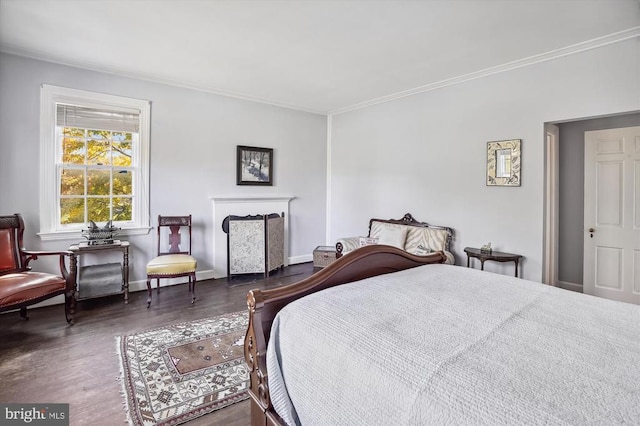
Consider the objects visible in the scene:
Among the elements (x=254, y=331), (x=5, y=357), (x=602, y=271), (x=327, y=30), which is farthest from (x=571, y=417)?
(x=602, y=271)

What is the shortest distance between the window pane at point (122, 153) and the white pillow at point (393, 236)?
3.52 metres

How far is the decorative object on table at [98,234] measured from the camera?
3.72 m

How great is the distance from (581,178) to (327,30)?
3.76m

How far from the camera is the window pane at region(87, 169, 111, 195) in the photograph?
13.1ft

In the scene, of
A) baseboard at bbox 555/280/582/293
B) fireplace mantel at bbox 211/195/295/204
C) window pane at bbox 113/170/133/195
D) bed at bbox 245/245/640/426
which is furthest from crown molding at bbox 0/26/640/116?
baseboard at bbox 555/280/582/293

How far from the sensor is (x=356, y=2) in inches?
99.4

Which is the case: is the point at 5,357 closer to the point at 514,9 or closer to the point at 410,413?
the point at 410,413

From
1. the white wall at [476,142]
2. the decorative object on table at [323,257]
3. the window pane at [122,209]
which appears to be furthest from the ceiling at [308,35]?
the decorative object on table at [323,257]

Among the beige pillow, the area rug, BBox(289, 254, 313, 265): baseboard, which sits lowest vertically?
the area rug

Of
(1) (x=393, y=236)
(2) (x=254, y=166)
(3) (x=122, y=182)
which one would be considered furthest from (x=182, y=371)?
(2) (x=254, y=166)

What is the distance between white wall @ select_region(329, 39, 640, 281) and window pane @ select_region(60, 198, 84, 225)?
12.7ft

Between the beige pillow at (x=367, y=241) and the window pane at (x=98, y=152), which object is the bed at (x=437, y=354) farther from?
the window pane at (x=98, y=152)

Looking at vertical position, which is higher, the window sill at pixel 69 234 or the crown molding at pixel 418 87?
the crown molding at pixel 418 87

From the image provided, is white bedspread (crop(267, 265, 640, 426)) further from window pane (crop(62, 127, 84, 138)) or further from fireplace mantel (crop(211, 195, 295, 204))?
window pane (crop(62, 127, 84, 138))
